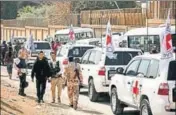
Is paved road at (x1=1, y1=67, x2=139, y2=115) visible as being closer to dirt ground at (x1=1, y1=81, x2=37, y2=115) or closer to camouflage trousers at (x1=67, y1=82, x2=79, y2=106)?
camouflage trousers at (x1=67, y1=82, x2=79, y2=106)

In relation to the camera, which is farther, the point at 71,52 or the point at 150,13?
the point at 150,13

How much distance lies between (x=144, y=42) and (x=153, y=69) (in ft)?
49.1

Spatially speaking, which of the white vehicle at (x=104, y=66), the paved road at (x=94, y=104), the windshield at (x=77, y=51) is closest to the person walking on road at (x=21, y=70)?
the paved road at (x=94, y=104)

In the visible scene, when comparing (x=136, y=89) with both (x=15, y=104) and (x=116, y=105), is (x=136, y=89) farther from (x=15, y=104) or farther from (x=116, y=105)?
(x=15, y=104)

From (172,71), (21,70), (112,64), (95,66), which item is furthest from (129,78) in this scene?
(21,70)

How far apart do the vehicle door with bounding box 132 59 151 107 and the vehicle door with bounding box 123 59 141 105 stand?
17 centimetres

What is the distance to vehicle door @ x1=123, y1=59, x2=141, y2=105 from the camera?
11.4 m

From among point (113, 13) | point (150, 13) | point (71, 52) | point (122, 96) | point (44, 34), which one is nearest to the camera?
point (122, 96)

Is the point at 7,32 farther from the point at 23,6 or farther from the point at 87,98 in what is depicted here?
the point at 87,98

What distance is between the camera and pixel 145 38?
25359 millimetres

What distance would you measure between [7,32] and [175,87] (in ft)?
193

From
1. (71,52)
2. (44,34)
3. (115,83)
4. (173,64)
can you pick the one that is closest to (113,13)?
(44,34)

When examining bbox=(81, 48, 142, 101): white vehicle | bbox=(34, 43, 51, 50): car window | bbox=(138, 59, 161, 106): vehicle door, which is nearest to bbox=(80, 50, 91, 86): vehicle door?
bbox=(81, 48, 142, 101): white vehicle

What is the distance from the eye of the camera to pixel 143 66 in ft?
36.3
